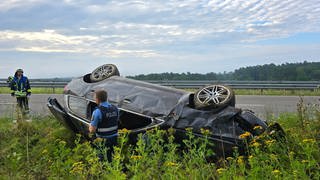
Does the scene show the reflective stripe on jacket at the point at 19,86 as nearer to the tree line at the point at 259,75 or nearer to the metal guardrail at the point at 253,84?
the tree line at the point at 259,75

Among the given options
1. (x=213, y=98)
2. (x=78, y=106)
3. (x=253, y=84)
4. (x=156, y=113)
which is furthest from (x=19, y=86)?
(x=253, y=84)

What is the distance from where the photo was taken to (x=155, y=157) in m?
4.40

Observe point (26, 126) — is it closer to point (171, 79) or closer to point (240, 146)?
point (240, 146)

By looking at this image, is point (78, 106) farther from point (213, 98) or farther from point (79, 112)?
point (213, 98)

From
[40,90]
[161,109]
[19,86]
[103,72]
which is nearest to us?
[161,109]

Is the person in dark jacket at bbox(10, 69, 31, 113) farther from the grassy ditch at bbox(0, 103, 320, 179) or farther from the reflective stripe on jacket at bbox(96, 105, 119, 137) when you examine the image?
the reflective stripe on jacket at bbox(96, 105, 119, 137)

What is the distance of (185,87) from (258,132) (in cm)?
1740

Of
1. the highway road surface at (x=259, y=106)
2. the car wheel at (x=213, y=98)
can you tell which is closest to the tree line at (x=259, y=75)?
the highway road surface at (x=259, y=106)

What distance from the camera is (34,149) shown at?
8.23m

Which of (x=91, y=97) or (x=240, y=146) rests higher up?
(x=91, y=97)

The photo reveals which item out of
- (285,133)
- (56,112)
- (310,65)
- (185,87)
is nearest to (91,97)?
(56,112)

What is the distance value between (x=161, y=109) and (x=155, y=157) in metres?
2.28

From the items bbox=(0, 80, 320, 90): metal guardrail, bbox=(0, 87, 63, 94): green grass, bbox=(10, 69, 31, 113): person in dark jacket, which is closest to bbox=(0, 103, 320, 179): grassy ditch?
bbox=(10, 69, 31, 113): person in dark jacket

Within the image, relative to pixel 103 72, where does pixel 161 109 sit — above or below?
below
